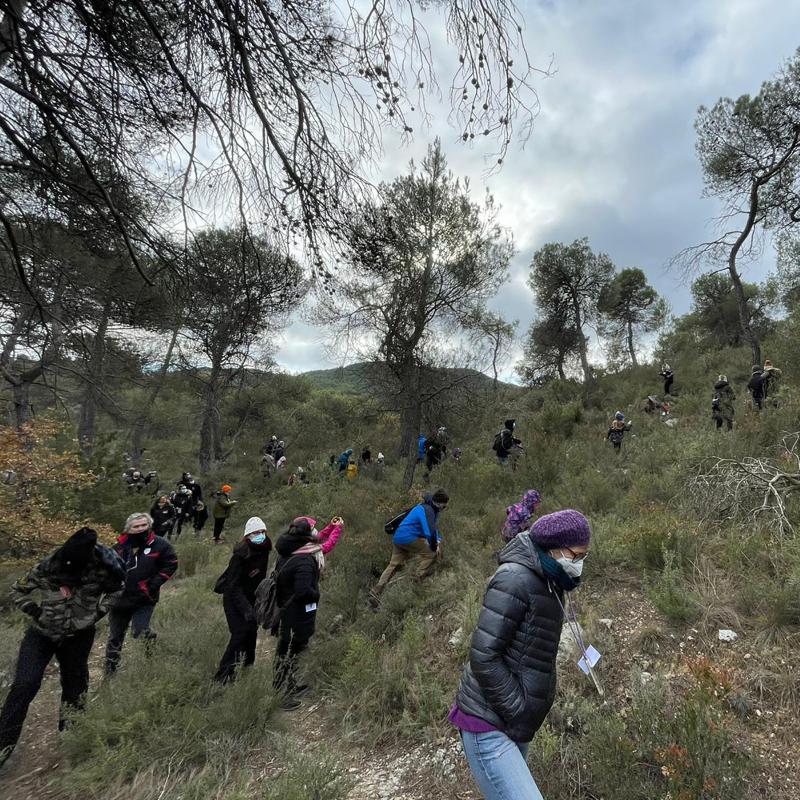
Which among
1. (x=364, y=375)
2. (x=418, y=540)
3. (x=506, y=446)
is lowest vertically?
(x=418, y=540)

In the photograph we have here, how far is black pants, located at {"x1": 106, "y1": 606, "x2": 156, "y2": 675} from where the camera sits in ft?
13.2

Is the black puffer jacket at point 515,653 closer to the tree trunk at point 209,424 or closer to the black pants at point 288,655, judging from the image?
the black pants at point 288,655

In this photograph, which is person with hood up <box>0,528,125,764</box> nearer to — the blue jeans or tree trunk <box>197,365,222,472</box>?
the blue jeans

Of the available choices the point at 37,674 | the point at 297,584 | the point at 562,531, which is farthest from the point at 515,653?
the point at 37,674

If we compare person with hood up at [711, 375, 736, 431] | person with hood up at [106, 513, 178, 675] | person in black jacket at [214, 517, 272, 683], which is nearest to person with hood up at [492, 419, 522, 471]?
person with hood up at [711, 375, 736, 431]

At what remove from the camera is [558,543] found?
1844mm

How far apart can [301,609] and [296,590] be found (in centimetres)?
23

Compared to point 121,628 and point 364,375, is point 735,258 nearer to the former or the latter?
point 364,375

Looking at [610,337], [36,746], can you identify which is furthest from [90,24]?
[610,337]

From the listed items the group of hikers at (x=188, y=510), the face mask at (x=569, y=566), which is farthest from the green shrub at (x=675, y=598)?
the group of hikers at (x=188, y=510)

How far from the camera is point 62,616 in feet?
9.96

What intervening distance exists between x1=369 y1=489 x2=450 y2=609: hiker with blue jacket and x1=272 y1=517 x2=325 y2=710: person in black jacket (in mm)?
1311

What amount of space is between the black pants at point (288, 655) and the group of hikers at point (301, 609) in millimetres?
13

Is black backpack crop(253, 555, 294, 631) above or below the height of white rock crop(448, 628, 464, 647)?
above
